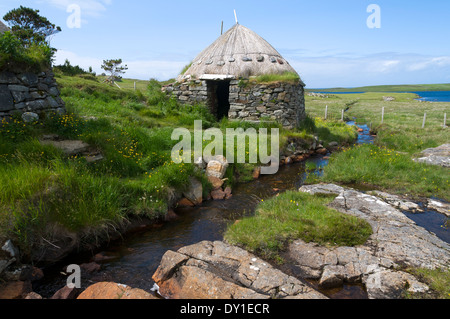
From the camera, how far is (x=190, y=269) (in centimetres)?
472

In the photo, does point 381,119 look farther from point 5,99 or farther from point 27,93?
point 5,99

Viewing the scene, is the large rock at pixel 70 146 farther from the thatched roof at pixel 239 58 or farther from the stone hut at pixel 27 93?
the thatched roof at pixel 239 58

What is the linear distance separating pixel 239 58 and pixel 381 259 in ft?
46.5

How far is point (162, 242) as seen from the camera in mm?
6492

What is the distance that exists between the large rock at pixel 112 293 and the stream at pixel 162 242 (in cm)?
68

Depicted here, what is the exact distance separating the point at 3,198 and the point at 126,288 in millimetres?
3199

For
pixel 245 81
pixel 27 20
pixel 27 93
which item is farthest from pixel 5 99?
pixel 27 20

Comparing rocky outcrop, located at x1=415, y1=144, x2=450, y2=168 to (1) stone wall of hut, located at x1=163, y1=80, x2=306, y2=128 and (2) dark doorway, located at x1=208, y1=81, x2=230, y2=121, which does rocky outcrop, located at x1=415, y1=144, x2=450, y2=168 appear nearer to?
(1) stone wall of hut, located at x1=163, y1=80, x2=306, y2=128

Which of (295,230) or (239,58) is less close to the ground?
(239,58)

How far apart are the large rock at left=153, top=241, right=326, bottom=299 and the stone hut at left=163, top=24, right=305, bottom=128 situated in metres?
11.5

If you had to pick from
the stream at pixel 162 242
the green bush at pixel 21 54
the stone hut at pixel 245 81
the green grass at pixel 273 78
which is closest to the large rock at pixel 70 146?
the green bush at pixel 21 54

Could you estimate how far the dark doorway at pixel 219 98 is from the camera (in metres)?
17.3

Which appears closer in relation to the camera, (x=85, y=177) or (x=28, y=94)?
(x=85, y=177)

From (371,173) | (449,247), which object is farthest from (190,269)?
(371,173)
